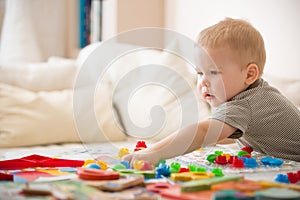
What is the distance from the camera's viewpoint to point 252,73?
1181 mm

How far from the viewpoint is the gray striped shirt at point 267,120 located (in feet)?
3.71

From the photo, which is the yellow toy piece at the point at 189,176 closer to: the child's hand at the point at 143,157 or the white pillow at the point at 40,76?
the child's hand at the point at 143,157

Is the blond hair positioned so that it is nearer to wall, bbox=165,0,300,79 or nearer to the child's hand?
the child's hand

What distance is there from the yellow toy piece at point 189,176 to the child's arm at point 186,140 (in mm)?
113

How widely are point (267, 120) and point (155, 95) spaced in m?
0.88

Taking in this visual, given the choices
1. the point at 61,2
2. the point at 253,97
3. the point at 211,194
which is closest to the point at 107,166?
the point at 211,194

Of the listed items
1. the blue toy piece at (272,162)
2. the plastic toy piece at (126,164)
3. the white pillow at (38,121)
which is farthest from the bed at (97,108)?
the plastic toy piece at (126,164)

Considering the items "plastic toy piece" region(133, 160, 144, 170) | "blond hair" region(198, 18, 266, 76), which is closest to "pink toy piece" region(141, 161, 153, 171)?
"plastic toy piece" region(133, 160, 144, 170)

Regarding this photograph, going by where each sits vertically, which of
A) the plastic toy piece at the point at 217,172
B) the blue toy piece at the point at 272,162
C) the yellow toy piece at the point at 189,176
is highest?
the yellow toy piece at the point at 189,176

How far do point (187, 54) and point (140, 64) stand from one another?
0.66 ft

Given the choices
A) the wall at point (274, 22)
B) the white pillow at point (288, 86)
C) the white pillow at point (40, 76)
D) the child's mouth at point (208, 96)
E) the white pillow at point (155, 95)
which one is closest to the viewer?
the child's mouth at point (208, 96)

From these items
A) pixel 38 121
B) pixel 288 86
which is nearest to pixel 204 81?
pixel 288 86

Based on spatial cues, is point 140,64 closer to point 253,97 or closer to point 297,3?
point 297,3

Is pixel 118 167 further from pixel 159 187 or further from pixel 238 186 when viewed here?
pixel 238 186
